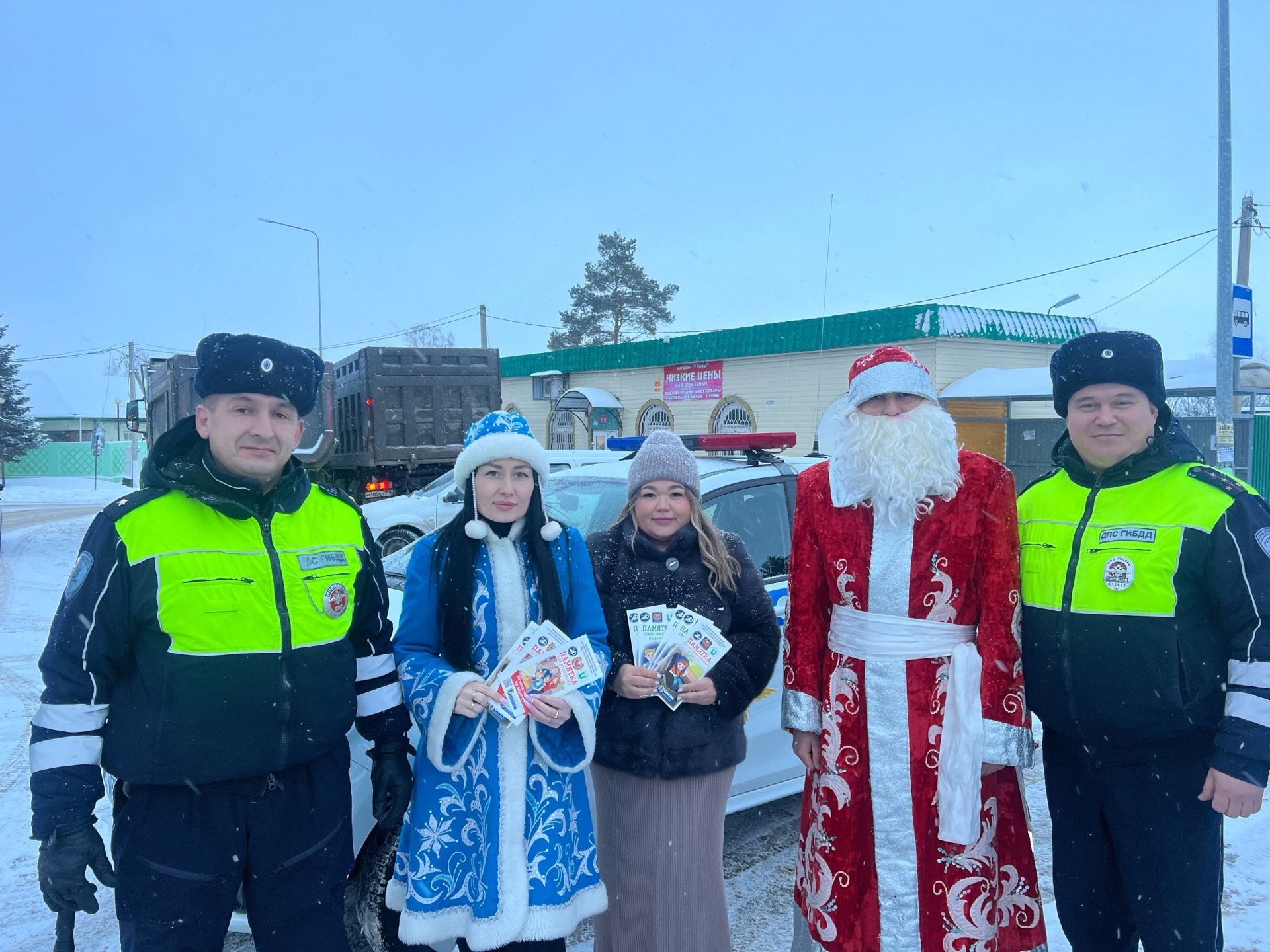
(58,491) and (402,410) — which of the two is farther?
(58,491)

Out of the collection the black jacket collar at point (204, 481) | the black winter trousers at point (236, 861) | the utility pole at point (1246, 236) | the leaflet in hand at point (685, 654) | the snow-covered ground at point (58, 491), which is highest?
the utility pole at point (1246, 236)

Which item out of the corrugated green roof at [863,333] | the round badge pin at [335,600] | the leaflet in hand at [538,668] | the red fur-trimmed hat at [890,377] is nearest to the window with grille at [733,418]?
the corrugated green roof at [863,333]

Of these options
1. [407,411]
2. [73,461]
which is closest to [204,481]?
[407,411]

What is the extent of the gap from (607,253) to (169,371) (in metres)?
27.4

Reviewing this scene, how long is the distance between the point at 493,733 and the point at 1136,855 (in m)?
1.76

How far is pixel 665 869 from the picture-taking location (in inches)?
97.7

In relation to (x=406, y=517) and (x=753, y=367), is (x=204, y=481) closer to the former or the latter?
(x=406, y=517)

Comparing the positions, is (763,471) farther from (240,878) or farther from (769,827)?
(240,878)

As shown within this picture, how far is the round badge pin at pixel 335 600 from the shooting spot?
2170 millimetres

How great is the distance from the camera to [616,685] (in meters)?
2.54

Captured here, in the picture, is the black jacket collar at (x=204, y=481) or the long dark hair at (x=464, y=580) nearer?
the black jacket collar at (x=204, y=481)

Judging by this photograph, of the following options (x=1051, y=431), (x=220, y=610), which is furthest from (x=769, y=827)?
(x=1051, y=431)

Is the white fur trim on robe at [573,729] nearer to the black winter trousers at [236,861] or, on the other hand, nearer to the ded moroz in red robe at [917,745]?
the black winter trousers at [236,861]

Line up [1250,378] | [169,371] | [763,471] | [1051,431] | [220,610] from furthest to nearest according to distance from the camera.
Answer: [1051,431] < [1250,378] < [169,371] < [763,471] < [220,610]
